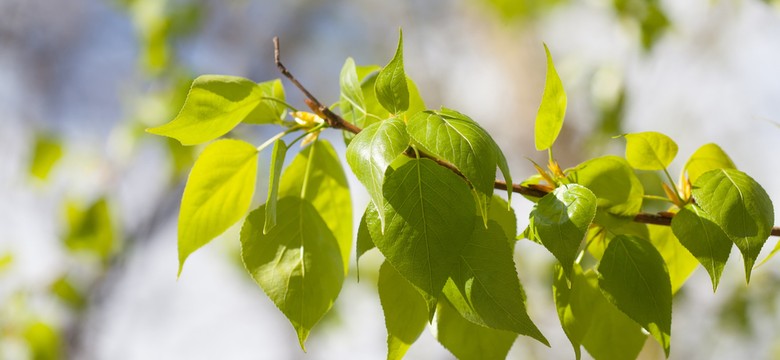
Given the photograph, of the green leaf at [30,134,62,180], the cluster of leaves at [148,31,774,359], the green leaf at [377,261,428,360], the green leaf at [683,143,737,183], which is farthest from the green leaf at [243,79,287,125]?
the green leaf at [30,134,62,180]

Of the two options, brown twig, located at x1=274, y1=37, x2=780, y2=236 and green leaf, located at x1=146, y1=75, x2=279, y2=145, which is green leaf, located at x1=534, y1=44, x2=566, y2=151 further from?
green leaf, located at x1=146, y1=75, x2=279, y2=145

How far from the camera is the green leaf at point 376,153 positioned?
253mm

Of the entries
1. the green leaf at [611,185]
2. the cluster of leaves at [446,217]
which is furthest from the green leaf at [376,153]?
the green leaf at [611,185]

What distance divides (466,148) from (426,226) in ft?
0.10

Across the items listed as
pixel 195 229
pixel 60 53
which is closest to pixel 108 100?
pixel 60 53

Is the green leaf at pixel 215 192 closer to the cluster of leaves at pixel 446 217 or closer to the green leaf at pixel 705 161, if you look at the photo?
the cluster of leaves at pixel 446 217

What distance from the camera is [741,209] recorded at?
29 cm

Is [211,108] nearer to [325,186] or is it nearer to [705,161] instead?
[325,186]

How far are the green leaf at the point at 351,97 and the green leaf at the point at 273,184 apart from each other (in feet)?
0.19

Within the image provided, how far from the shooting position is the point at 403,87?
31cm

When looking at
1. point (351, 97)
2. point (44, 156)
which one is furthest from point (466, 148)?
point (44, 156)

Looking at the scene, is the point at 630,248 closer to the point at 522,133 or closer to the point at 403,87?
the point at 403,87

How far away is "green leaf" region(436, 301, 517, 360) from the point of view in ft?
1.09

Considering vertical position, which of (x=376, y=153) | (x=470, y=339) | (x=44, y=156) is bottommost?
(x=44, y=156)
